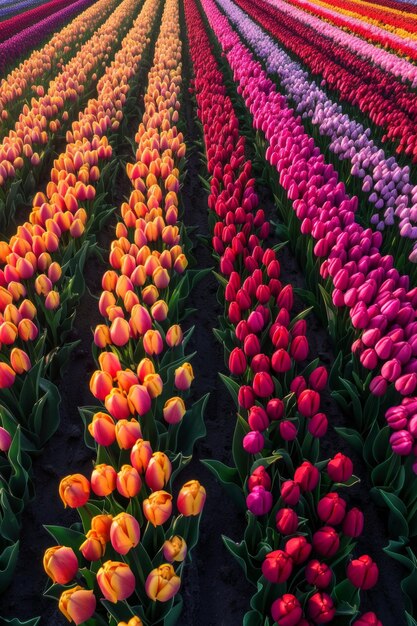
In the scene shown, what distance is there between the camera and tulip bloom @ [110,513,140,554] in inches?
63.6

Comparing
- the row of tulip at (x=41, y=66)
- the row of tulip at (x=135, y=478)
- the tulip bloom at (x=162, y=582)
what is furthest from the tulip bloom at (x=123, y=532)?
the row of tulip at (x=41, y=66)

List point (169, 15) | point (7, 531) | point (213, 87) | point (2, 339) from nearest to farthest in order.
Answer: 1. point (7, 531)
2. point (2, 339)
3. point (213, 87)
4. point (169, 15)

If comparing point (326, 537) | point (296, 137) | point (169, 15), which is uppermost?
point (169, 15)

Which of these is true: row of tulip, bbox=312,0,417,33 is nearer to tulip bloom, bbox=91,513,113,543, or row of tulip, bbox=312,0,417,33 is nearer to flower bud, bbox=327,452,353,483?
flower bud, bbox=327,452,353,483

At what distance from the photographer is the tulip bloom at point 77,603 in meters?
1.53

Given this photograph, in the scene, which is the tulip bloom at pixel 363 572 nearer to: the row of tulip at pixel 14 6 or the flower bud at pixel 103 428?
the flower bud at pixel 103 428

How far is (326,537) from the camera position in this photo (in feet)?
5.94

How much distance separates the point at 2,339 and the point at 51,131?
16.2 ft

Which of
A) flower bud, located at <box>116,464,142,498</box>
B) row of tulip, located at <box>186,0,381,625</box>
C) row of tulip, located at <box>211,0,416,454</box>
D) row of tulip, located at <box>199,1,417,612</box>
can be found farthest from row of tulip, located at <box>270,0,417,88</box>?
flower bud, located at <box>116,464,142,498</box>

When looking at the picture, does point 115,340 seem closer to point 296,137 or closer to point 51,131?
point 296,137

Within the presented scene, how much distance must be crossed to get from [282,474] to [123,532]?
1.06 meters

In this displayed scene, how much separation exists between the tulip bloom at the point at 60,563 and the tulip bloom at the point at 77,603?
70mm

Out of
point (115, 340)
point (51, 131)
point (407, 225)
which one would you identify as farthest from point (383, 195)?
point (51, 131)

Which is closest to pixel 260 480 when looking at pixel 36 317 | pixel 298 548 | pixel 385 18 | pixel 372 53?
pixel 298 548
